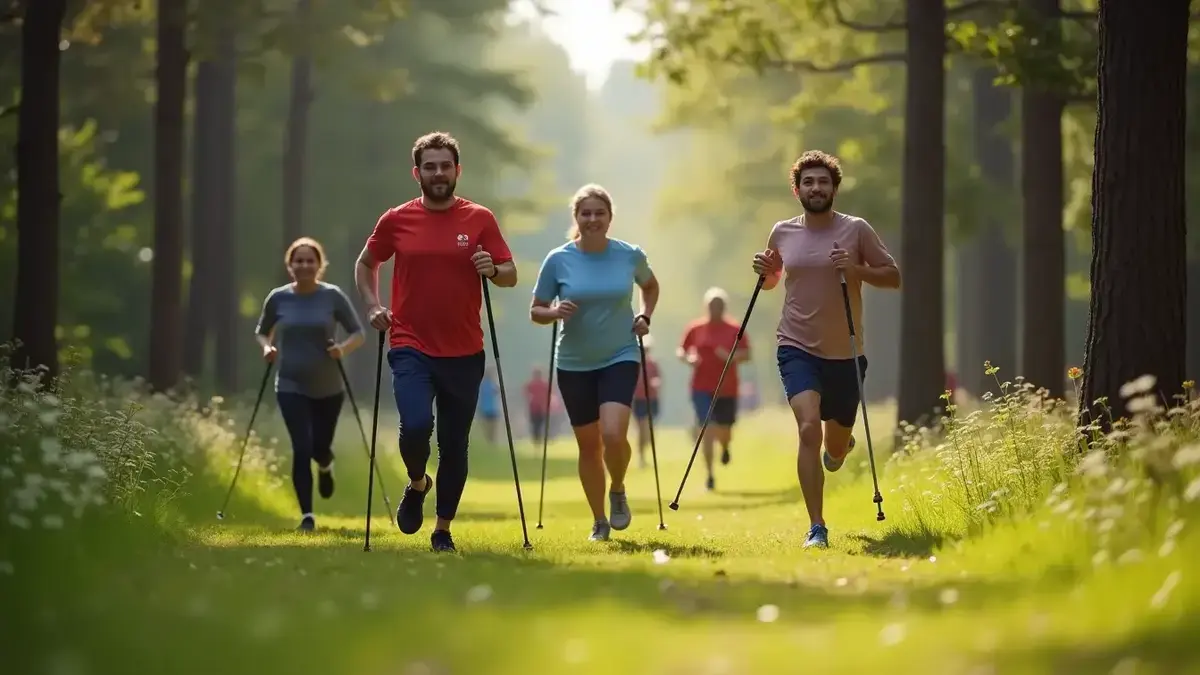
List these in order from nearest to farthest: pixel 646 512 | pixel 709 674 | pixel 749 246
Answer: pixel 709 674 < pixel 646 512 < pixel 749 246

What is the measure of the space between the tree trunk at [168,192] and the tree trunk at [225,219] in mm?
5221

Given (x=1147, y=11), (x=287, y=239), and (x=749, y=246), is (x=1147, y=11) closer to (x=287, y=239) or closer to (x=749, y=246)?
(x=287, y=239)

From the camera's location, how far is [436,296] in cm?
1062

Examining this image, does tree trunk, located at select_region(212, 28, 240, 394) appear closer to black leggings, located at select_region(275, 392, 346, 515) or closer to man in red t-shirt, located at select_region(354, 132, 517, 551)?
black leggings, located at select_region(275, 392, 346, 515)

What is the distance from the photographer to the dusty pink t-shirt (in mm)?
11188

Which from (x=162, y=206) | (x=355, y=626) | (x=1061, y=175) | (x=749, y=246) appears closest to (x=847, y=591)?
(x=355, y=626)

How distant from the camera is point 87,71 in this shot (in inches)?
1089

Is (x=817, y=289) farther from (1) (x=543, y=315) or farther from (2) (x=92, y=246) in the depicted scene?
(2) (x=92, y=246)

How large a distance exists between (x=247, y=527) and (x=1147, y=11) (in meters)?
7.33

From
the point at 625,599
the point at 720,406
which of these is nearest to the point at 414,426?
the point at 625,599

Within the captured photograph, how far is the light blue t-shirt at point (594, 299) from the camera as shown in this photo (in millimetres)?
11828

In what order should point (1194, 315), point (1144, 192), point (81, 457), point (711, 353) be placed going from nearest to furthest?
1. point (81, 457)
2. point (1144, 192)
3. point (711, 353)
4. point (1194, 315)

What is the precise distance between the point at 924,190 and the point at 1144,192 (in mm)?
7487

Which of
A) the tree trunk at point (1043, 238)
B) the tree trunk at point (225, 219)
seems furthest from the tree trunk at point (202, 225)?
the tree trunk at point (1043, 238)
